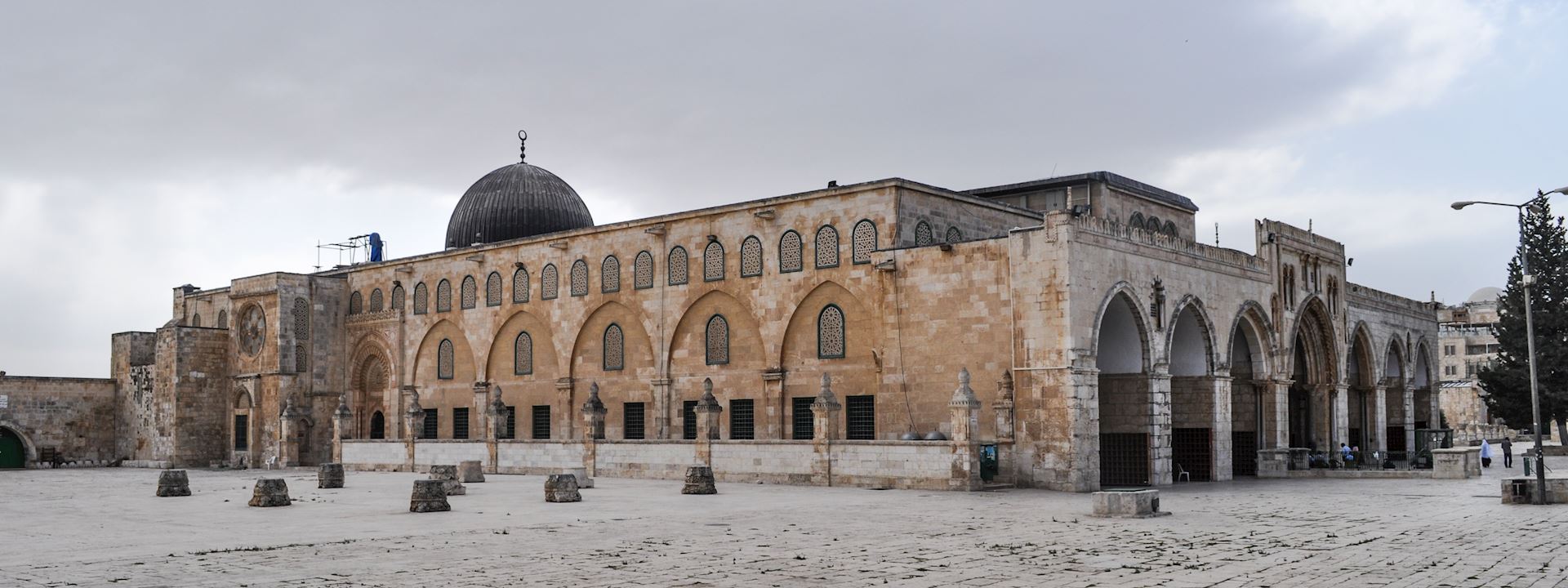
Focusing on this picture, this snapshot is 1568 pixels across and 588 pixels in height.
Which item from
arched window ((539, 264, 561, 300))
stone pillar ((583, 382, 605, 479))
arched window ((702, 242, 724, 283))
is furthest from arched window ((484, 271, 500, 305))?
arched window ((702, 242, 724, 283))

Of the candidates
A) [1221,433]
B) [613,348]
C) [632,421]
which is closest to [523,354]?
[613,348]

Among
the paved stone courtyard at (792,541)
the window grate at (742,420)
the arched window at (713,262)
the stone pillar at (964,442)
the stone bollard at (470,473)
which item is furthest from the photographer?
the arched window at (713,262)

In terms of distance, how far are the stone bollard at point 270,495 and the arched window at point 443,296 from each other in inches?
727

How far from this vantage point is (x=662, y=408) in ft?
112

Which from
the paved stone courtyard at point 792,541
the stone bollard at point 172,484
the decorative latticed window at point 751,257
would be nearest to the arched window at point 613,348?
the decorative latticed window at point 751,257

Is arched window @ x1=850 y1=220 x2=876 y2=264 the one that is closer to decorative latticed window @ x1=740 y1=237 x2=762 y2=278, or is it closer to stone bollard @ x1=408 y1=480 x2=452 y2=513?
decorative latticed window @ x1=740 y1=237 x2=762 y2=278

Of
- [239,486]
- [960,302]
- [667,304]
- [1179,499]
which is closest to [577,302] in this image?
[667,304]

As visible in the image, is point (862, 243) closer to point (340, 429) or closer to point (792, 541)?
point (792, 541)

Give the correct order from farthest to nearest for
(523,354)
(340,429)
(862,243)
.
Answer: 1. (340,429)
2. (523,354)
3. (862,243)

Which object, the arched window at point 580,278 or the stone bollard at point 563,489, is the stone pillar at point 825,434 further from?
the arched window at point 580,278

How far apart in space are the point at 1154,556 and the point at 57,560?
424 inches

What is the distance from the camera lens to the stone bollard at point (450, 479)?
79.5ft

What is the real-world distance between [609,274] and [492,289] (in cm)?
482

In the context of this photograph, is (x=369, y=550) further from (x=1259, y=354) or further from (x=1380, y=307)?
(x=1380, y=307)
